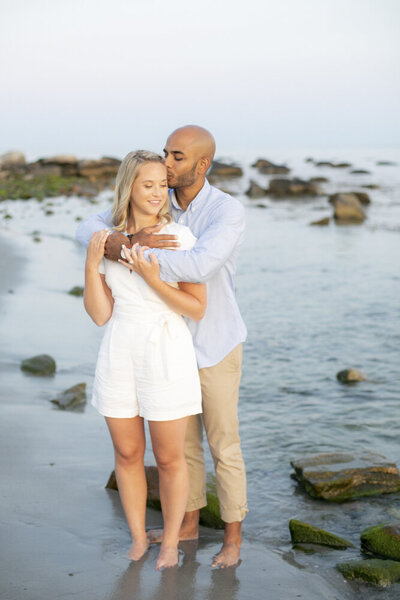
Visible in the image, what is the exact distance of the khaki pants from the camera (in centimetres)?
373

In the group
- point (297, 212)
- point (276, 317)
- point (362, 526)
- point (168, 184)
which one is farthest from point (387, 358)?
point (297, 212)

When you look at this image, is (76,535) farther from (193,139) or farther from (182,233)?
(193,139)

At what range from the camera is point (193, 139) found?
3645 millimetres

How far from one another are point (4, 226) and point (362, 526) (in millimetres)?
14605

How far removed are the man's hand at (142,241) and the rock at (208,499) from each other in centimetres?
174

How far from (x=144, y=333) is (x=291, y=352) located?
5211 mm

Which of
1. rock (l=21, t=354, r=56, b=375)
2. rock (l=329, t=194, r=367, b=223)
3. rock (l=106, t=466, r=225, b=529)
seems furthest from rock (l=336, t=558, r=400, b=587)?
rock (l=329, t=194, r=367, b=223)

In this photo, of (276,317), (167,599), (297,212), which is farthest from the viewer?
(297,212)

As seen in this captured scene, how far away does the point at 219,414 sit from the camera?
3.75 m

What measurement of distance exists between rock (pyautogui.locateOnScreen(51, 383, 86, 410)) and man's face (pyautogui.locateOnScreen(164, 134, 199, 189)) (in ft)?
9.58

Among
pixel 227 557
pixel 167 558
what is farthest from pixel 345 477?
pixel 167 558

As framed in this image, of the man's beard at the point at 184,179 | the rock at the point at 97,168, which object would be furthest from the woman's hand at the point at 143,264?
the rock at the point at 97,168

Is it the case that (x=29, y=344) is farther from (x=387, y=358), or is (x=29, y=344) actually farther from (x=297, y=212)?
(x=297, y=212)

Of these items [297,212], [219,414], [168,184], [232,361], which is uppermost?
[168,184]
